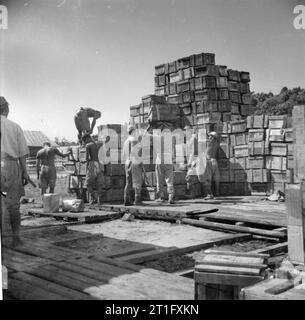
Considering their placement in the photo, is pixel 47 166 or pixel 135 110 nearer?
pixel 47 166

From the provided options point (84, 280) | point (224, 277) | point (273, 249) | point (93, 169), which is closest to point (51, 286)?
point (84, 280)

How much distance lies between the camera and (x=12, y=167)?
5242 mm

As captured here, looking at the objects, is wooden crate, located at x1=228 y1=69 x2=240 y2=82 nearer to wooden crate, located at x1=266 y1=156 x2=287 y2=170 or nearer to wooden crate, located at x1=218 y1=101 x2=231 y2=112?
wooden crate, located at x1=218 y1=101 x2=231 y2=112

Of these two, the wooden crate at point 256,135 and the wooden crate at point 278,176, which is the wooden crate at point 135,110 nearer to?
the wooden crate at point 256,135

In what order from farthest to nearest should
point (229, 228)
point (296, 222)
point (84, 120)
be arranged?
point (84, 120) < point (229, 228) < point (296, 222)

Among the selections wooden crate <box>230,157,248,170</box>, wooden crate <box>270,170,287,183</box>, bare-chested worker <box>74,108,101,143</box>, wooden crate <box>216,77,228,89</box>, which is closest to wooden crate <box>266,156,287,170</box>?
wooden crate <box>270,170,287,183</box>

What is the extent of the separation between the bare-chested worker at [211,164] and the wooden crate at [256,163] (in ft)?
3.10

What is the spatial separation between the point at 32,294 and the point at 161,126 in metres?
10.1

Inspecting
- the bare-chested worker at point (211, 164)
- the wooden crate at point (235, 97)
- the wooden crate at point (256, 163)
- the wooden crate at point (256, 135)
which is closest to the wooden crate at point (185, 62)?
the wooden crate at point (235, 97)

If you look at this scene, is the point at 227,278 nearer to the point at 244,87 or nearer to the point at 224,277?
the point at 224,277

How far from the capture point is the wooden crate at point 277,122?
35.6 feet

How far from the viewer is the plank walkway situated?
11.2 feet

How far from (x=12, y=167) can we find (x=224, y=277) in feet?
11.1

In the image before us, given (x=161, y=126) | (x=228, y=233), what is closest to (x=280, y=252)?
(x=228, y=233)
